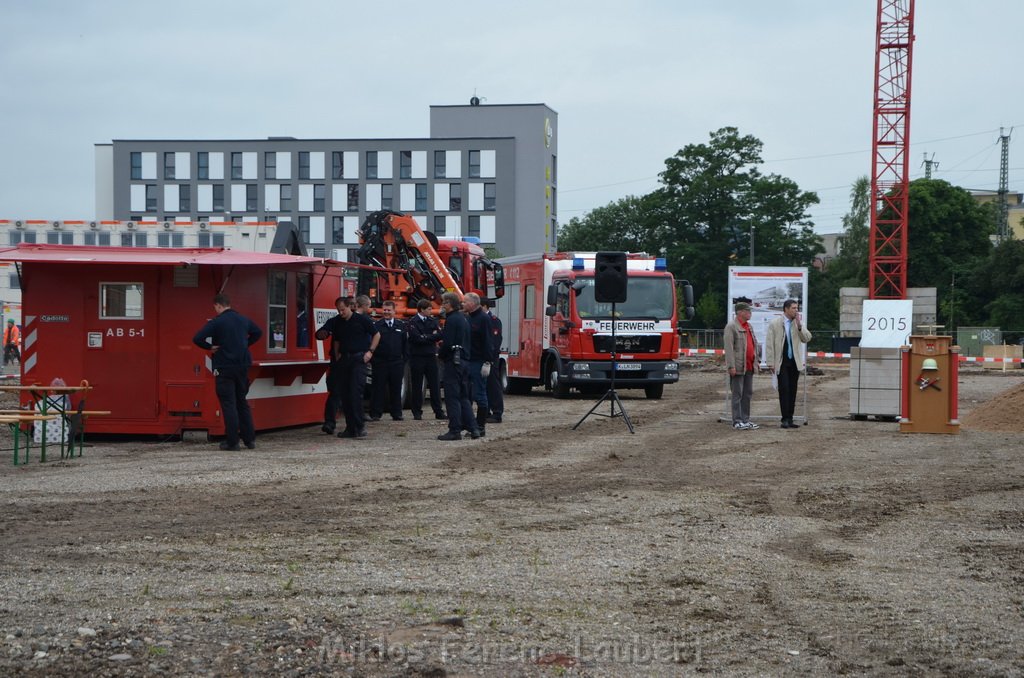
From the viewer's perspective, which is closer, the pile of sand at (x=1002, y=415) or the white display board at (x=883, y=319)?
the pile of sand at (x=1002, y=415)

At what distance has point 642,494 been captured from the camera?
448 inches

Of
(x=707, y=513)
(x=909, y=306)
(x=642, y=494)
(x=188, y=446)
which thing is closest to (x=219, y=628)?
(x=707, y=513)

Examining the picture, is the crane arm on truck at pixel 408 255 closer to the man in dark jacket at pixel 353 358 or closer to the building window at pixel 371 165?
the man in dark jacket at pixel 353 358

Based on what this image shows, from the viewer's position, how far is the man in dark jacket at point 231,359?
14.9m

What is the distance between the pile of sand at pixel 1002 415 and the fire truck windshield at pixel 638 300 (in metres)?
7.61

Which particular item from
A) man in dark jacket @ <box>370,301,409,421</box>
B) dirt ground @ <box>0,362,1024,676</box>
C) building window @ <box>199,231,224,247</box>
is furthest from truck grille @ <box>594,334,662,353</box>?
building window @ <box>199,231,224,247</box>

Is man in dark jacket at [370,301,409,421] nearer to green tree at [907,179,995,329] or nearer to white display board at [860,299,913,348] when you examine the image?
white display board at [860,299,913,348]

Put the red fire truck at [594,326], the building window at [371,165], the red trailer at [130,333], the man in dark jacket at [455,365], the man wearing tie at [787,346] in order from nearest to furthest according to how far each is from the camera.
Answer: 1. the red trailer at [130,333]
2. the man in dark jacket at [455,365]
3. the man wearing tie at [787,346]
4. the red fire truck at [594,326]
5. the building window at [371,165]

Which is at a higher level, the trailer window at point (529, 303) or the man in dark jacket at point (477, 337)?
the trailer window at point (529, 303)

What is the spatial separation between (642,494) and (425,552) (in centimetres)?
354

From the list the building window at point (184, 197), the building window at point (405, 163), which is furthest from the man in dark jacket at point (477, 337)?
the building window at point (184, 197)

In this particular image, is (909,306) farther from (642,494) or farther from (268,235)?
(642,494)

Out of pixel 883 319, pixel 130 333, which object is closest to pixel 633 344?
pixel 130 333

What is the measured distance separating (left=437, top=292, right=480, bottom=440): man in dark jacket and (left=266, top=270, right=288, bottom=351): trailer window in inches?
93.5
